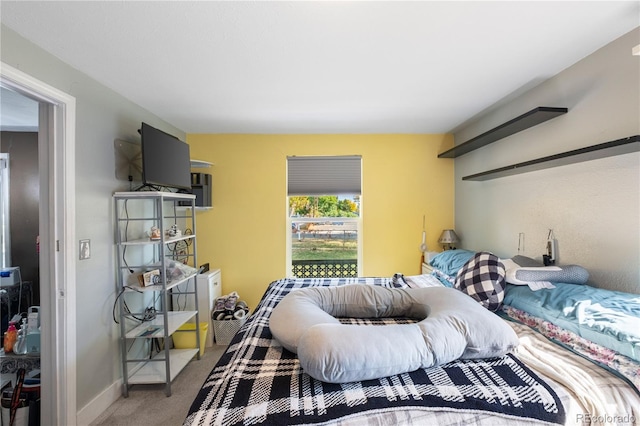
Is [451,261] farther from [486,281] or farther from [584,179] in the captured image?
[584,179]

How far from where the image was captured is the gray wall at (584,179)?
55.2 inches

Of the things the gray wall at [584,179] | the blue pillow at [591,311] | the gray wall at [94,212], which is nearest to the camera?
the blue pillow at [591,311]

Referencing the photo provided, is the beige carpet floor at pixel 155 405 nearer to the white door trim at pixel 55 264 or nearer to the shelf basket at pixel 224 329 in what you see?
the white door trim at pixel 55 264

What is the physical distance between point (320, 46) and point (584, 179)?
1.80 meters

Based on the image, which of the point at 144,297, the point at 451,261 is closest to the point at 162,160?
the point at 144,297

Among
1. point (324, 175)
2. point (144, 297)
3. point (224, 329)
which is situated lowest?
point (224, 329)

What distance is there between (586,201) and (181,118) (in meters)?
3.36

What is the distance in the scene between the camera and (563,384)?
40.3 inches

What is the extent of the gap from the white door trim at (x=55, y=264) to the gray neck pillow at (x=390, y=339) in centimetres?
140

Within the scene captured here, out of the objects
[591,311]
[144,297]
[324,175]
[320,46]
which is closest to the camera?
[591,311]

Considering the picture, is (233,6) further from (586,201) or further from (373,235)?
(373,235)

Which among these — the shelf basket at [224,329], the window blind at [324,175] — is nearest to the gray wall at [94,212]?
the shelf basket at [224,329]

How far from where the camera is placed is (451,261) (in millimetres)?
2523

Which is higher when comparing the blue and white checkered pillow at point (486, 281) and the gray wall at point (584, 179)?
the gray wall at point (584, 179)
